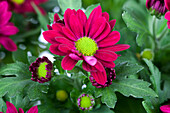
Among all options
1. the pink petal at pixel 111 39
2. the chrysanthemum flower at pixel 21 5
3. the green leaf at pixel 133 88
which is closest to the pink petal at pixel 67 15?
the pink petal at pixel 111 39

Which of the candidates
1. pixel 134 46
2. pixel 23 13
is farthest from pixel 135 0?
pixel 23 13

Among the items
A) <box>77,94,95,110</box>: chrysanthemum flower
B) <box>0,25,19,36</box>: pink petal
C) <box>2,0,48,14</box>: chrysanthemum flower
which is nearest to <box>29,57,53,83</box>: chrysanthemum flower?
<box>77,94,95,110</box>: chrysanthemum flower

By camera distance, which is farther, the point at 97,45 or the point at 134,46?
the point at 134,46

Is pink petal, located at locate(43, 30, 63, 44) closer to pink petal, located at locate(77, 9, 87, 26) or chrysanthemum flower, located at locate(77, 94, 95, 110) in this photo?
pink petal, located at locate(77, 9, 87, 26)

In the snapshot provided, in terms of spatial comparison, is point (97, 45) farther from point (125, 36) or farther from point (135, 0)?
point (135, 0)

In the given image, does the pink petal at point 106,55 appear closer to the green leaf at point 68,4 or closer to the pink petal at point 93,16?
the pink petal at point 93,16

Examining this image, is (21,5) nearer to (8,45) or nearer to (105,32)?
(8,45)
